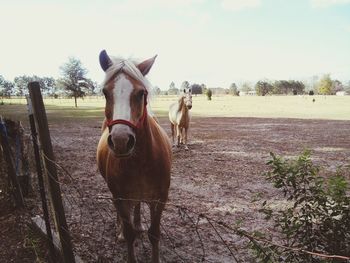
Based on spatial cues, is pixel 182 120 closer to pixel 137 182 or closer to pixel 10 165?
pixel 10 165

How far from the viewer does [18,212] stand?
5109mm

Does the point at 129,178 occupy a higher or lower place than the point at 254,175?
higher

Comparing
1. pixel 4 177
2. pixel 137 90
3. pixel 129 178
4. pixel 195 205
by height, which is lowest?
pixel 195 205

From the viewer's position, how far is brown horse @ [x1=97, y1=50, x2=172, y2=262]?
2592 millimetres

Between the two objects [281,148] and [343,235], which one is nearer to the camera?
[343,235]

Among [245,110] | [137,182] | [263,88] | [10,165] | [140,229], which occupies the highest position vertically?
[263,88]

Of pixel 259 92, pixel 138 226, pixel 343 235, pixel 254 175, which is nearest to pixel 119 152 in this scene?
pixel 343 235

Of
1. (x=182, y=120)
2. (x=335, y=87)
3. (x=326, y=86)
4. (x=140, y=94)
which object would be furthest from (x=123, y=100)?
(x=335, y=87)

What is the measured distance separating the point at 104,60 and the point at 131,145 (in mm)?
1047

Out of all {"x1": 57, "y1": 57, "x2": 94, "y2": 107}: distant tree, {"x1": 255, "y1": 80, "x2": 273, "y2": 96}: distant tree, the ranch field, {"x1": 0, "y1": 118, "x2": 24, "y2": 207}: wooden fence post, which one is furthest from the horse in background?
{"x1": 255, "y1": 80, "x2": 273, "y2": 96}: distant tree

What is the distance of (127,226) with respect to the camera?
144 inches

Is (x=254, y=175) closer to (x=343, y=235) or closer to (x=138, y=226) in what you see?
(x=138, y=226)

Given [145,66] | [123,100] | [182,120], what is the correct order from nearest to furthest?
[123,100]
[145,66]
[182,120]

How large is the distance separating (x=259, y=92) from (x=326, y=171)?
307 feet
